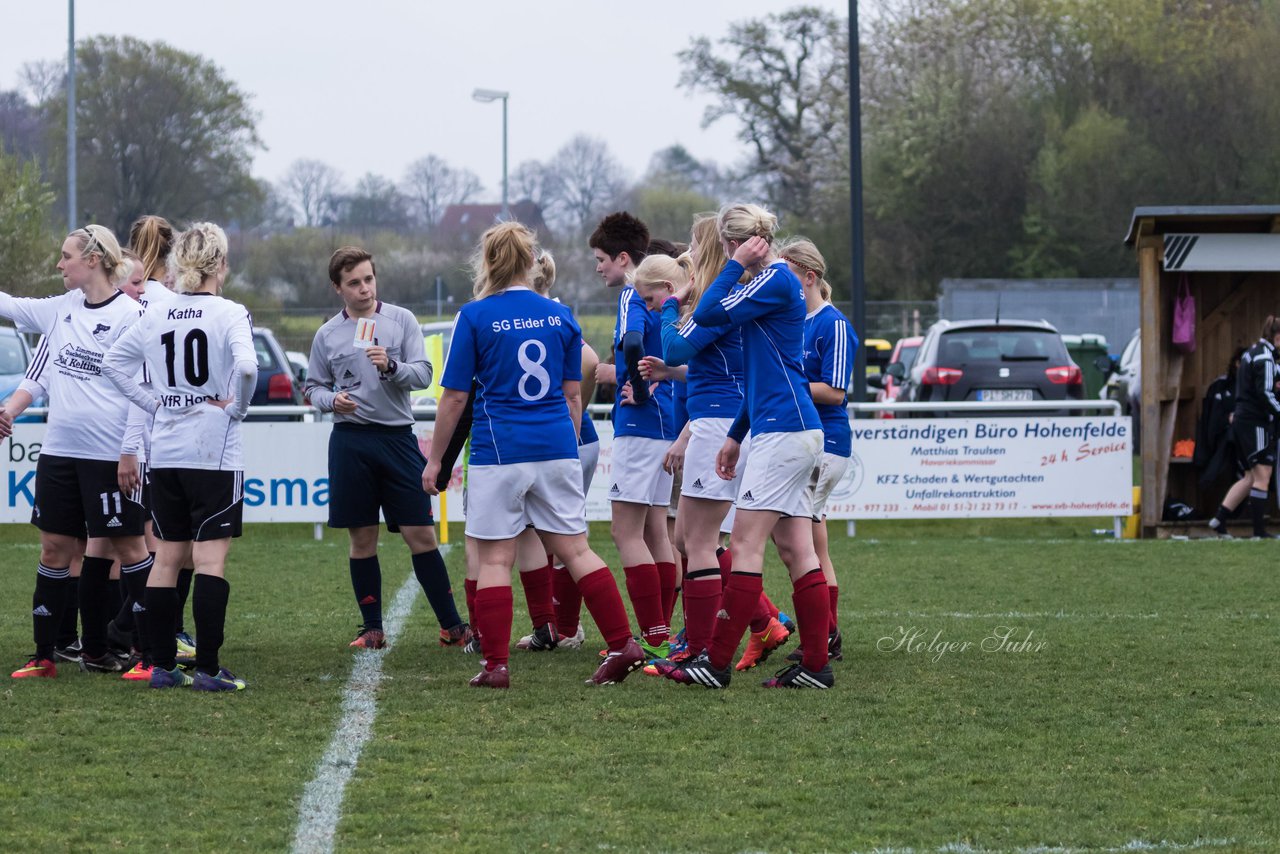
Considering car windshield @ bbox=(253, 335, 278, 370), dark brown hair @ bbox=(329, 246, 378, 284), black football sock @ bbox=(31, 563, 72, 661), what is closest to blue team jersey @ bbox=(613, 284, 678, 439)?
dark brown hair @ bbox=(329, 246, 378, 284)

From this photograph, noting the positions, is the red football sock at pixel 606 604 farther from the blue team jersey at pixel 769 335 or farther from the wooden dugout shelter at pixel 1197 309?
the wooden dugout shelter at pixel 1197 309

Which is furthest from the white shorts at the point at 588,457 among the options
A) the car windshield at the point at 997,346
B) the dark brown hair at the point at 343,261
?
the car windshield at the point at 997,346

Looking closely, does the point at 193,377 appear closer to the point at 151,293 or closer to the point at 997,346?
the point at 151,293

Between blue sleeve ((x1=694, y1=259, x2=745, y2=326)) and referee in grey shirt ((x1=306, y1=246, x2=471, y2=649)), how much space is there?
193 centimetres

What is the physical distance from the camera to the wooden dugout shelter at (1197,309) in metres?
13.2

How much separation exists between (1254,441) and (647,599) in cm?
772

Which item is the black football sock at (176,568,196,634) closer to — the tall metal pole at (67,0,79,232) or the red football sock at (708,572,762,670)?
the red football sock at (708,572,762,670)

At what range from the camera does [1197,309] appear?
1426cm

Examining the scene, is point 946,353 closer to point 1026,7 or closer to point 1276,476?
point 1276,476

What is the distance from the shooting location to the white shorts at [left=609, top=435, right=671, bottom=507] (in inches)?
281

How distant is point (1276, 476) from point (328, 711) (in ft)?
32.8

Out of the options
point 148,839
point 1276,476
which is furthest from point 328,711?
point 1276,476

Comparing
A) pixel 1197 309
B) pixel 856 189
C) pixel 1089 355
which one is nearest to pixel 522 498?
pixel 1197 309

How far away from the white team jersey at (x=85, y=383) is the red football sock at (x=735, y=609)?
8.43ft
